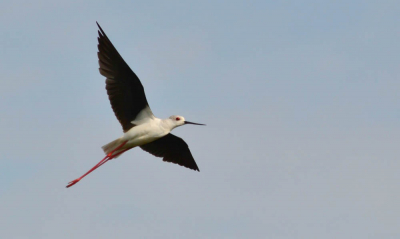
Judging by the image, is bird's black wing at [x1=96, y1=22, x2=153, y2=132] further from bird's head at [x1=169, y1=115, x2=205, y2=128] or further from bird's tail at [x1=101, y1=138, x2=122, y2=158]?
bird's head at [x1=169, y1=115, x2=205, y2=128]

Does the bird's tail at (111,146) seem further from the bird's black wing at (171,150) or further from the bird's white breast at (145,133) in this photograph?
the bird's black wing at (171,150)

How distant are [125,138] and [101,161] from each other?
3.32 feet

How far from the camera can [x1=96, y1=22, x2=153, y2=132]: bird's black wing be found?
16.8 meters

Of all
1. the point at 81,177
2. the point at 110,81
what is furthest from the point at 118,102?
the point at 81,177

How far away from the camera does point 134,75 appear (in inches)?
663

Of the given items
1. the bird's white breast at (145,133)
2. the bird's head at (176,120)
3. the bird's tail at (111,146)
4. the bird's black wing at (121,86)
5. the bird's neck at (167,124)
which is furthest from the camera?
the bird's head at (176,120)

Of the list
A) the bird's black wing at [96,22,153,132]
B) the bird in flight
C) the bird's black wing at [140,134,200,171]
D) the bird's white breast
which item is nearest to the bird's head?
the bird in flight

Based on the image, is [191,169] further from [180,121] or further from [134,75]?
[134,75]

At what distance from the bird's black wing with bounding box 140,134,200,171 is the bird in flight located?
2.21 feet

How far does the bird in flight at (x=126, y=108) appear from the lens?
16.8 metres

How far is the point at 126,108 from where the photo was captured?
1747 cm

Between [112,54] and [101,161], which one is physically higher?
[112,54]

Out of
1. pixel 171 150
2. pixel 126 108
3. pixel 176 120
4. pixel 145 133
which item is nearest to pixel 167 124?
pixel 176 120

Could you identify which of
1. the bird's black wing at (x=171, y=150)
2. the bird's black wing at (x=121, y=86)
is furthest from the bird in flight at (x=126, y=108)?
the bird's black wing at (x=171, y=150)
